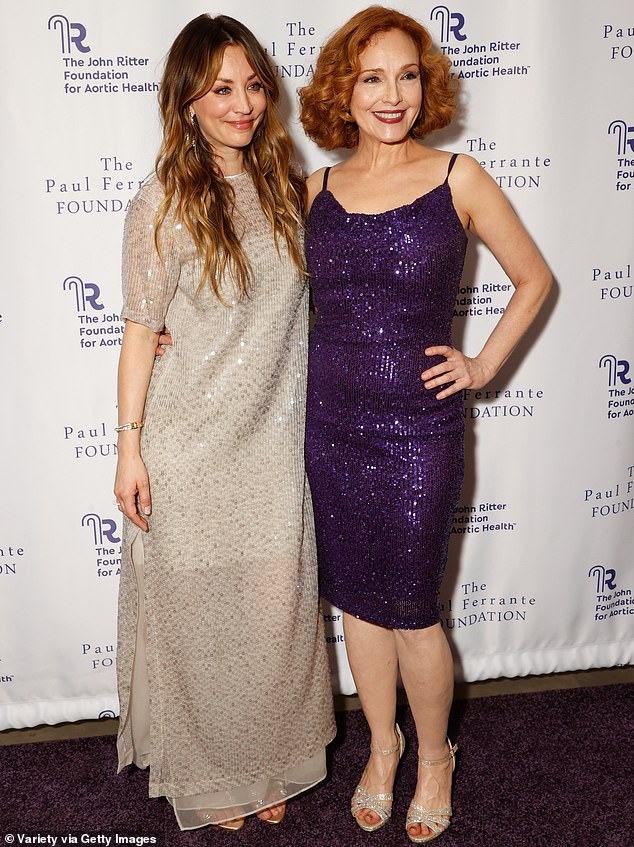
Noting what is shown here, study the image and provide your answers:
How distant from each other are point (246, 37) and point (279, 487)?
1.03 meters

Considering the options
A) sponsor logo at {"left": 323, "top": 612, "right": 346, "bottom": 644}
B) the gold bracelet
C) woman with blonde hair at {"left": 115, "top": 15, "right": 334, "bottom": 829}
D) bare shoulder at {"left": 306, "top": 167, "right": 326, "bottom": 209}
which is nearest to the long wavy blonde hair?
woman with blonde hair at {"left": 115, "top": 15, "right": 334, "bottom": 829}

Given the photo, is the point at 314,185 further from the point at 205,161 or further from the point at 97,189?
the point at 97,189

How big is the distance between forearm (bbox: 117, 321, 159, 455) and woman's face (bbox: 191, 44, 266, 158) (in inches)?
18.7

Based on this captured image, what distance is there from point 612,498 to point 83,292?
5.89ft

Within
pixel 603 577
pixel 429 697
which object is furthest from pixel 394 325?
pixel 603 577

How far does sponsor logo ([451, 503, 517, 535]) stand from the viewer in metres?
2.79

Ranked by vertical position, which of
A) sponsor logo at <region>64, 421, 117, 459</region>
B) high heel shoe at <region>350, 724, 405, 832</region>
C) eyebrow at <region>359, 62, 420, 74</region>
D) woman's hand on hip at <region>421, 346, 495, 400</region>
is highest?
eyebrow at <region>359, 62, 420, 74</region>

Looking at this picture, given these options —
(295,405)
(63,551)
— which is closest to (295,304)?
(295,405)

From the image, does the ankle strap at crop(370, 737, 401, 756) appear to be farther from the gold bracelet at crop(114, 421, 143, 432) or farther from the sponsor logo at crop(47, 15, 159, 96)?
the sponsor logo at crop(47, 15, 159, 96)

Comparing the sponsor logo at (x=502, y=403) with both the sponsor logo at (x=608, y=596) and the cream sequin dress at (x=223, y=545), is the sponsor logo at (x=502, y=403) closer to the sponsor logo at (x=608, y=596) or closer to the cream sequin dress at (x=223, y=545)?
the sponsor logo at (x=608, y=596)

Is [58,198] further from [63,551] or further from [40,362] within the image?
[63,551]

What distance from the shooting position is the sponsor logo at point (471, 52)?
2408mm

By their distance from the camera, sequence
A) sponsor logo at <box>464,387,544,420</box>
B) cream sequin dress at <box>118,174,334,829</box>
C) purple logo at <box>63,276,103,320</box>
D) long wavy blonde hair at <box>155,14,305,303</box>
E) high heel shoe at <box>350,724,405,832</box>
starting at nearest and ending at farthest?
long wavy blonde hair at <box>155,14,305,303</box> → cream sequin dress at <box>118,174,334,829</box> → high heel shoe at <box>350,724,405,832</box> → purple logo at <box>63,276,103,320</box> → sponsor logo at <box>464,387,544,420</box>

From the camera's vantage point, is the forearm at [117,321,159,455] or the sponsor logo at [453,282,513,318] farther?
the sponsor logo at [453,282,513,318]
